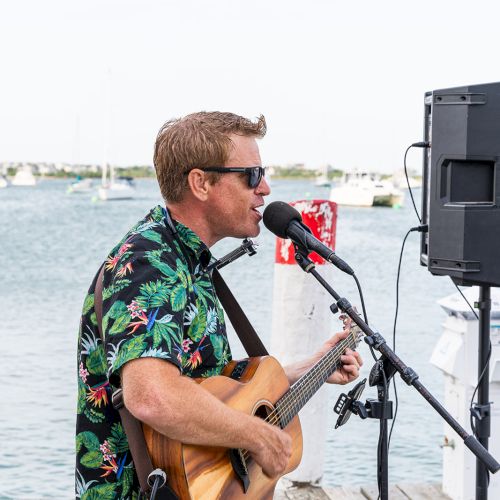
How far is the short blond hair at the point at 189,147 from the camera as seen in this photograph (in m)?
2.38

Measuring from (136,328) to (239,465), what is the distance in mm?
536

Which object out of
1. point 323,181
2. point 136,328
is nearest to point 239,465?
point 136,328

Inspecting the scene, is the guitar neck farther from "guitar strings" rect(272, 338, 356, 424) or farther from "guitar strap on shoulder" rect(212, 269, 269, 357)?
"guitar strap on shoulder" rect(212, 269, 269, 357)

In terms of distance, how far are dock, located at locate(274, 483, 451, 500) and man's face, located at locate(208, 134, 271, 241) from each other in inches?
86.9

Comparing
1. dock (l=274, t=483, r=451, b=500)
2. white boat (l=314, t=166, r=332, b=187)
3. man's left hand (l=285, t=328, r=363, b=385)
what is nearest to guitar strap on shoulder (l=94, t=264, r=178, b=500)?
man's left hand (l=285, t=328, r=363, b=385)

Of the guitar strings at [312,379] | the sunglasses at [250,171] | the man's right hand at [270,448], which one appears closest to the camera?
the man's right hand at [270,448]

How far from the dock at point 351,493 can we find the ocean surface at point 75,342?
0.87 ft

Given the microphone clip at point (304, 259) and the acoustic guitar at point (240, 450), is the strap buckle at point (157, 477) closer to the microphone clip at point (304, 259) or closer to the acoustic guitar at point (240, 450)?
the acoustic guitar at point (240, 450)

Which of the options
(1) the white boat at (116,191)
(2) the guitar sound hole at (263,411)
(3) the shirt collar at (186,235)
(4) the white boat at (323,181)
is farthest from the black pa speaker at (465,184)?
(4) the white boat at (323,181)

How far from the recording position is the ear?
2389 millimetres

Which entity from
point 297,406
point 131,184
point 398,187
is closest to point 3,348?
point 297,406

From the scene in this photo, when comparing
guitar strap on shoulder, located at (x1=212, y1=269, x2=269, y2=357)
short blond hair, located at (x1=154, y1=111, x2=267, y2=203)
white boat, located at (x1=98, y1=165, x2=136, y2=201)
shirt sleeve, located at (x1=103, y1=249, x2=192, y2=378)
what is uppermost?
short blond hair, located at (x1=154, y1=111, x2=267, y2=203)

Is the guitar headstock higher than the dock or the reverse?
higher

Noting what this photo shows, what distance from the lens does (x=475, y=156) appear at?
309 centimetres
